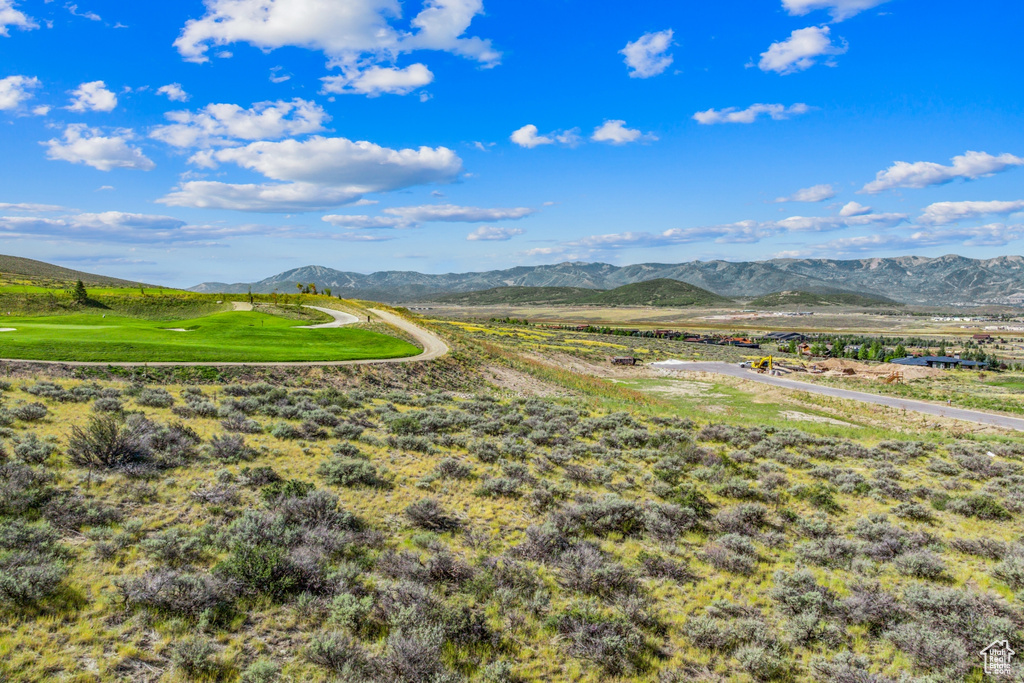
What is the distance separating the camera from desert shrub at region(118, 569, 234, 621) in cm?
654

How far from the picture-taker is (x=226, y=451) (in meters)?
12.1

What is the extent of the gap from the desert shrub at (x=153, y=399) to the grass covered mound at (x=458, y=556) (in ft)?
0.28

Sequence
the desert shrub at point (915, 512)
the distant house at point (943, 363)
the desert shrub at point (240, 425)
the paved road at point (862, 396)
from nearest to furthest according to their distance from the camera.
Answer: the desert shrub at point (915, 512), the desert shrub at point (240, 425), the paved road at point (862, 396), the distant house at point (943, 363)

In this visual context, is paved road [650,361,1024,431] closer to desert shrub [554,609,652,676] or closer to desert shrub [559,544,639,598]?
desert shrub [559,544,639,598]

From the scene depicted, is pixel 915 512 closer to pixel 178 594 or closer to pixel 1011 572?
pixel 1011 572

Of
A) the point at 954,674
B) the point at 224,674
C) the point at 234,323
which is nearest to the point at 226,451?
the point at 224,674

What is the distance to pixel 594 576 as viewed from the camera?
27.6 feet

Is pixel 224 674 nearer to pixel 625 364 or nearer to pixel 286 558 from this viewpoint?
pixel 286 558

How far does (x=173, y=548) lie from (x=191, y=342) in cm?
2528

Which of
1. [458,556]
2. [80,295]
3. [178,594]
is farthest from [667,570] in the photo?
[80,295]

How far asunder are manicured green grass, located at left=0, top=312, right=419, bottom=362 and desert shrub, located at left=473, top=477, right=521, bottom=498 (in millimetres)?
19587

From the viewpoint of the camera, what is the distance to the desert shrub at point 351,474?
11516 mm

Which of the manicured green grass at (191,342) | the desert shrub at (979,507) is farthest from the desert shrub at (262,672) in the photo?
the manicured green grass at (191,342)

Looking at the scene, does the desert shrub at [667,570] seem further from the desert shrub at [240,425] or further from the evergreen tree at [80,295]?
the evergreen tree at [80,295]
